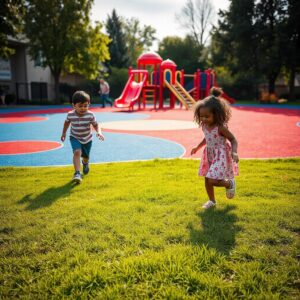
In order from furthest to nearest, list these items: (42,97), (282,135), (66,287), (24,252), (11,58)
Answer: (42,97) → (11,58) → (282,135) → (24,252) → (66,287)

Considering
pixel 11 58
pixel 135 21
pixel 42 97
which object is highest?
pixel 135 21

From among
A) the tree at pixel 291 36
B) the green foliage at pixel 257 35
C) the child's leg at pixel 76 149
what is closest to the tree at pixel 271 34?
the green foliage at pixel 257 35

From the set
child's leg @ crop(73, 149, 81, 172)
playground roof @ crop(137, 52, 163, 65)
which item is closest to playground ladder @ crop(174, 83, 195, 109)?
playground roof @ crop(137, 52, 163, 65)

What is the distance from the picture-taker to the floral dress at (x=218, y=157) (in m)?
3.85

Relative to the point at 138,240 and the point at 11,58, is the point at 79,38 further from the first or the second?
the point at 138,240

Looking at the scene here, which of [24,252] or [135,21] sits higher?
[135,21]

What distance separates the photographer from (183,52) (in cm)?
5441

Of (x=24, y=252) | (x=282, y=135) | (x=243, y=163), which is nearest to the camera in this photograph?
(x=24, y=252)

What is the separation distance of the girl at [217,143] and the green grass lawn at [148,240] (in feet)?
1.05

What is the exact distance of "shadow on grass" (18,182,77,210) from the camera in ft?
13.5

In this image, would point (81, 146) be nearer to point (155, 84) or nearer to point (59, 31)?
point (155, 84)

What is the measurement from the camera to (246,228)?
10.8 feet

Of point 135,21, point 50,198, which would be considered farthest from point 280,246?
point 135,21

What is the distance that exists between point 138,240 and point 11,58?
34530 millimetres
